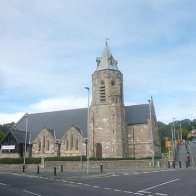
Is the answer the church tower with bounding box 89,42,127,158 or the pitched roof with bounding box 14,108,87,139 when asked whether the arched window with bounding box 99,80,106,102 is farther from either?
the pitched roof with bounding box 14,108,87,139

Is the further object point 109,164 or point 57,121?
point 57,121

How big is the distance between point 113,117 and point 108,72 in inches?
321

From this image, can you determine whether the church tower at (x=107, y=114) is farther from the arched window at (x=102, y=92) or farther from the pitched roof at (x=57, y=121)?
the pitched roof at (x=57, y=121)

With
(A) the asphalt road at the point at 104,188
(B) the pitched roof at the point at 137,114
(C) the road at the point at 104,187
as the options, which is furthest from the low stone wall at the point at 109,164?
(A) the asphalt road at the point at 104,188

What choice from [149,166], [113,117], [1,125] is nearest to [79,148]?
[113,117]

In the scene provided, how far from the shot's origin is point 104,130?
49.2 metres

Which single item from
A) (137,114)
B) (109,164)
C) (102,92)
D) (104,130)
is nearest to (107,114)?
(104,130)

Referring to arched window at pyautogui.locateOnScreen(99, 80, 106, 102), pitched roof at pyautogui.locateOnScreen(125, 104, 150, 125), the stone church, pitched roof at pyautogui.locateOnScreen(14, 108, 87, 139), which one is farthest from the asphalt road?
pitched roof at pyautogui.locateOnScreen(14, 108, 87, 139)

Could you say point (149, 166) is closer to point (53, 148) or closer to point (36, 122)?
point (53, 148)

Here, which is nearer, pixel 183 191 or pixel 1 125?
pixel 183 191

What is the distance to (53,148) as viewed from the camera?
5288 centimetres

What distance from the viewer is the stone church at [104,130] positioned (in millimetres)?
48656

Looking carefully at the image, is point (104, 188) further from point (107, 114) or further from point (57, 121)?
point (57, 121)

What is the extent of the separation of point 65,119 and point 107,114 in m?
11.7
